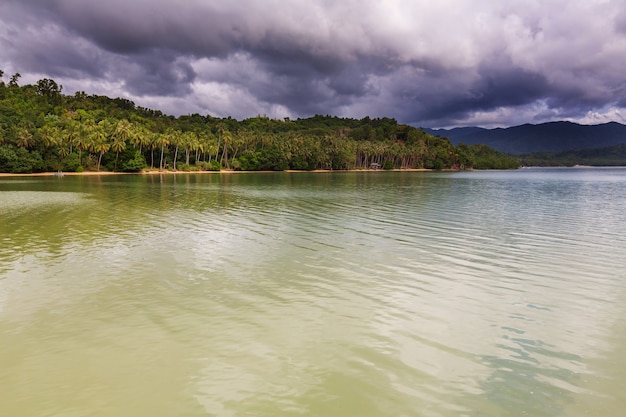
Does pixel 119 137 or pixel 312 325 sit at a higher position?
pixel 119 137

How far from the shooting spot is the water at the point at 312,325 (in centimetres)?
717

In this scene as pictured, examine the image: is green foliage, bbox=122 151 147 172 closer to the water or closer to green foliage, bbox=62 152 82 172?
green foliage, bbox=62 152 82 172

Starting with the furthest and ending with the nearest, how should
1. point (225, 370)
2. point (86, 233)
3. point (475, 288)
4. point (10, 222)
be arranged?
point (10, 222)
point (86, 233)
point (475, 288)
point (225, 370)

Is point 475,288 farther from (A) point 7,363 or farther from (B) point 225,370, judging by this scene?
(A) point 7,363

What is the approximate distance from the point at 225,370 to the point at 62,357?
134 inches

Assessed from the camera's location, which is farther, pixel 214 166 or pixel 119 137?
pixel 214 166

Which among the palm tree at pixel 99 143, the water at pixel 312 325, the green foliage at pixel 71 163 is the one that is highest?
the palm tree at pixel 99 143

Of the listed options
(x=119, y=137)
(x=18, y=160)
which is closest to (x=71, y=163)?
(x=18, y=160)

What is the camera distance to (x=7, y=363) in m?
8.35

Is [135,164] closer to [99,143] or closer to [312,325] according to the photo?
[99,143]

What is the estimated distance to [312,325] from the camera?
1032cm

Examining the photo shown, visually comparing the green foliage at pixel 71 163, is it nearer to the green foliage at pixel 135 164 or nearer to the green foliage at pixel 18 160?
the green foliage at pixel 18 160

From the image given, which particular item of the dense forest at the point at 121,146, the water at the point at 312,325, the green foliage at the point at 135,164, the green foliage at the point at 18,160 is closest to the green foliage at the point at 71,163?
the dense forest at the point at 121,146

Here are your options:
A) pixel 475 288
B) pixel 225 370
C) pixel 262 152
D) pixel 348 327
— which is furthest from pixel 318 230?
pixel 262 152
